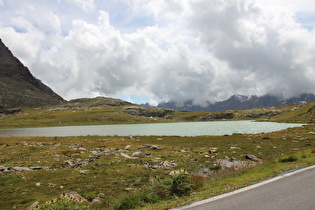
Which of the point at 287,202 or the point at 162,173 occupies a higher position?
the point at 287,202

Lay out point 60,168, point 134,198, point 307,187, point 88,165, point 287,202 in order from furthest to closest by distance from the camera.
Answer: point 88,165 < point 60,168 < point 134,198 < point 307,187 < point 287,202

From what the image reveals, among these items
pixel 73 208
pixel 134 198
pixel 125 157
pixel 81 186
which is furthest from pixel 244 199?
pixel 125 157

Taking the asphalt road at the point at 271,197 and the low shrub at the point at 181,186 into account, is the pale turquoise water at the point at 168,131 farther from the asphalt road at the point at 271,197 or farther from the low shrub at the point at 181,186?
the low shrub at the point at 181,186

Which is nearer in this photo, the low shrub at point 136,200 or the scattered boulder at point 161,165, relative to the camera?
the low shrub at point 136,200

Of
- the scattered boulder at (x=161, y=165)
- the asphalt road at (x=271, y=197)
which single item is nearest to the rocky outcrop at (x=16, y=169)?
the scattered boulder at (x=161, y=165)

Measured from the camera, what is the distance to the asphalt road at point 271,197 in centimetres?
976

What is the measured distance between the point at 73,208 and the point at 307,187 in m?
13.3

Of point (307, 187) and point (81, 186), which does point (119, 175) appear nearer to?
point (81, 186)

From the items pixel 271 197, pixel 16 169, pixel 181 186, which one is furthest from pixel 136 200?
pixel 16 169

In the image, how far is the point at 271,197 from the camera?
10797mm

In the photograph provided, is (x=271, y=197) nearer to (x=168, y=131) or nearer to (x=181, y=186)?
(x=181, y=186)

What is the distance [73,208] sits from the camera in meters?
10.4

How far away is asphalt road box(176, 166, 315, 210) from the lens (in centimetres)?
976

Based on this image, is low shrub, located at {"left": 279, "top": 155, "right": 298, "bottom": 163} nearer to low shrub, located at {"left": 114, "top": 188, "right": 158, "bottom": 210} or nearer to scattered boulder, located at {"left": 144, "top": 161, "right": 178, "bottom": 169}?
scattered boulder, located at {"left": 144, "top": 161, "right": 178, "bottom": 169}
